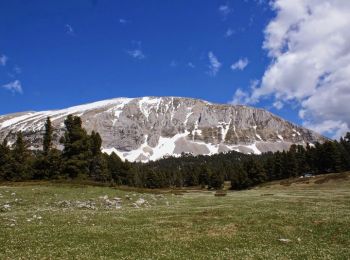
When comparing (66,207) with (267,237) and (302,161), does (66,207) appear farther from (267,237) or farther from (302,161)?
(302,161)

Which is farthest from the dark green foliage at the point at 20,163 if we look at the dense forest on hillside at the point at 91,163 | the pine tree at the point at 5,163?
the pine tree at the point at 5,163

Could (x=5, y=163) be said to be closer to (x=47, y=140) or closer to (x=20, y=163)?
(x=20, y=163)

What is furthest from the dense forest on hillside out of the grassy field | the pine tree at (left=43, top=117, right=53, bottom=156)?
the grassy field

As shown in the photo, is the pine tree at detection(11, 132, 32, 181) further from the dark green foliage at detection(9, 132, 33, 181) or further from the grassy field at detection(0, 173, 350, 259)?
the grassy field at detection(0, 173, 350, 259)

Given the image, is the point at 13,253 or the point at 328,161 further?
the point at 328,161

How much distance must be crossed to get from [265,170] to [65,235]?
167m

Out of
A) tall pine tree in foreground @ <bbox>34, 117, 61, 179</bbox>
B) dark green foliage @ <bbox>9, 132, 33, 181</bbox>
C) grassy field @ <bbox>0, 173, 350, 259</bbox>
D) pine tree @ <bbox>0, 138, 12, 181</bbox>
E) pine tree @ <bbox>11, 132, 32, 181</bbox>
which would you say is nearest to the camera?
grassy field @ <bbox>0, 173, 350, 259</bbox>

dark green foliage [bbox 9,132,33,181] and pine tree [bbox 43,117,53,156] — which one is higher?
pine tree [bbox 43,117,53,156]

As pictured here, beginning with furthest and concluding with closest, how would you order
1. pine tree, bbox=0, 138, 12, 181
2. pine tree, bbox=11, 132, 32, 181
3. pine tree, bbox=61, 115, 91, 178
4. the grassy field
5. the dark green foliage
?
1. pine tree, bbox=11, 132, 32, 181
2. the dark green foliage
3. pine tree, bbox=0, 138, 12, 181
4. pine tree, bbox=61, 115, 91, 178
5. the grassy field

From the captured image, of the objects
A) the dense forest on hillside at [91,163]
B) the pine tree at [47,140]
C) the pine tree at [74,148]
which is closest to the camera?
the pine tree at [74,148]

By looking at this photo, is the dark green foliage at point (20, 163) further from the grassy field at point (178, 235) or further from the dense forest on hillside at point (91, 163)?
the grassy field at point (178, 235)

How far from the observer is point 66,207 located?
48000mm

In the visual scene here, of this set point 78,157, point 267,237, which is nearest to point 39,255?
point 267,237

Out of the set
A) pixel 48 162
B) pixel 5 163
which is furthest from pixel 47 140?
pixel 5 163
